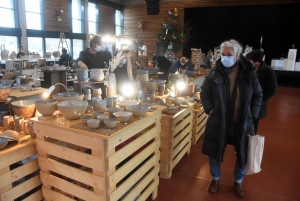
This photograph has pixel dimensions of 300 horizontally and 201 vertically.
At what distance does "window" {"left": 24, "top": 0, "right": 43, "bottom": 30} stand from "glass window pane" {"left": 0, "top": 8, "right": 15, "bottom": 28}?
54 centimetres

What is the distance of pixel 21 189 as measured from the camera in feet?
6.30

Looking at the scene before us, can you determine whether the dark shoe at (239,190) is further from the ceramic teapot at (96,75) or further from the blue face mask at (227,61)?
the ceramic teapot at (96,75)

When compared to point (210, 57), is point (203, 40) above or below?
above

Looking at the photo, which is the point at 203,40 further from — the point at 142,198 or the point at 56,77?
the point at 142,198

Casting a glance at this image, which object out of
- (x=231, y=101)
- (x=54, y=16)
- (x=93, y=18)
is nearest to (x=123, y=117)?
(x=231, y=101)

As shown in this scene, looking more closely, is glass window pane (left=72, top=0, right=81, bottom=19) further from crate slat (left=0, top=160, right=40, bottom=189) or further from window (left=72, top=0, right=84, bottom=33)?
crate slat (left=0, top=160, right=40, bottom=189)

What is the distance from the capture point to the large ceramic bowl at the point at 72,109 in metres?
1.85

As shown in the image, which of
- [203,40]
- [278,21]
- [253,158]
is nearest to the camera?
[253,158]

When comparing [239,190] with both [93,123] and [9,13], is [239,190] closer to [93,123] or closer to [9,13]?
[93,123]

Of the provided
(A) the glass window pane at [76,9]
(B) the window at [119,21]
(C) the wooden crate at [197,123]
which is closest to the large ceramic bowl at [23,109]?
(C) the wooden crate at [197,123]

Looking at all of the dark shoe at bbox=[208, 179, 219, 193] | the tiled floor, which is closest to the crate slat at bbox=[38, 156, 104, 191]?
the tiled floor

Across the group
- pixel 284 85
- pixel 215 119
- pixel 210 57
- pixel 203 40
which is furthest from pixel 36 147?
pixel 203 40

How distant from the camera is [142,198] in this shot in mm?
2240

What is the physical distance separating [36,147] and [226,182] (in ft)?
6.71
